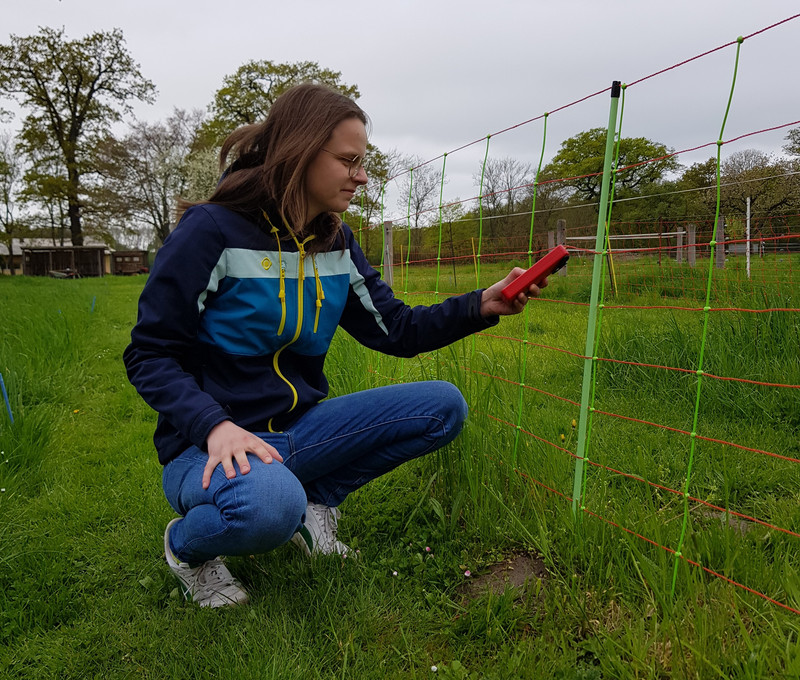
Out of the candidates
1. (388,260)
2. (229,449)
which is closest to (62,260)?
(388,260)

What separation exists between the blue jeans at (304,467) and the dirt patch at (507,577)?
0.42 meters

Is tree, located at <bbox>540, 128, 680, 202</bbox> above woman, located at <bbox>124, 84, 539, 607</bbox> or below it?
above

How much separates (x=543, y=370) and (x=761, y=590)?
2.42m

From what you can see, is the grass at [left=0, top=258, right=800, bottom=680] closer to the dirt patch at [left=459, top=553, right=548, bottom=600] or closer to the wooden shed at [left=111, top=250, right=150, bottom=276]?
the dirt patch at [left=459, top=553, right=548, bottom=600]

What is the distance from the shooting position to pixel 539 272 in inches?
66.2

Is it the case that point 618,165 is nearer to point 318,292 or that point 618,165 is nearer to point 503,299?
point 503,299

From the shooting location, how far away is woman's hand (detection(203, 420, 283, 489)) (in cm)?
146

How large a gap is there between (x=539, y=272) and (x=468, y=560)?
92 cm

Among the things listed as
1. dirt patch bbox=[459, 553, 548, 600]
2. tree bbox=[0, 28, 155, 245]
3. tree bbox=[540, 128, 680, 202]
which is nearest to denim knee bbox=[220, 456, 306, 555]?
dirt patch bbox=[459, 553, 548, 600]

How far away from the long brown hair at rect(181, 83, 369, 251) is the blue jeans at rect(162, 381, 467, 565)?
56 centimetres

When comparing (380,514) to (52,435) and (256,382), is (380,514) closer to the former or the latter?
(256,382)

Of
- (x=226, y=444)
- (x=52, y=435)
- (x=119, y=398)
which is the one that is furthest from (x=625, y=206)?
(x=119, y=398)

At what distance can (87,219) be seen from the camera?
1121 inches

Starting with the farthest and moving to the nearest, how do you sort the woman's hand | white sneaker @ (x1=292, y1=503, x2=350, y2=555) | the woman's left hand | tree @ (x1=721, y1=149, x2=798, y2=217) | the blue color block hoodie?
tree @ (x1=721, y1=149, x2=798, y2=217)
white sneaker @ (x1=292, y1=503, x2=350, y2=555)
the woman's left hand
the blue color block hoodie
the woman's hand
